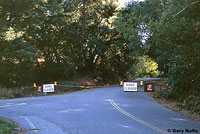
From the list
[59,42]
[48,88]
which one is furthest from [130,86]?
[59,42]

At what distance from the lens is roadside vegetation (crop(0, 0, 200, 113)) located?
13.1 m

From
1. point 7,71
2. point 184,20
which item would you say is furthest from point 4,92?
point 184,20

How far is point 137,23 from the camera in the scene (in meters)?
13.9

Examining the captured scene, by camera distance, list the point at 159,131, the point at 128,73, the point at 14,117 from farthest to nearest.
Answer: the point at 128,73 → the point at 14,117 → the point at 159,131

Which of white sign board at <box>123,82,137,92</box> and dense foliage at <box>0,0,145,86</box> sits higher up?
dense foliage at <box>0,0,145,86</box>

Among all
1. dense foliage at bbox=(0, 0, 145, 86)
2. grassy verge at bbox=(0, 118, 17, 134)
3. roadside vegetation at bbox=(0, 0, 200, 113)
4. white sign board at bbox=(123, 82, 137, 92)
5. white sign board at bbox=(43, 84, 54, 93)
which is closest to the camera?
grassy verge at bbox=(0, 118, 17, 134)

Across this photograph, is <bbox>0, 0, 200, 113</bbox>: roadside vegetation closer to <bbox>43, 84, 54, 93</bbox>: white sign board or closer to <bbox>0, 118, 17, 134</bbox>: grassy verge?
<bbox>43, 84, 54, 93</bbox>: white sign board

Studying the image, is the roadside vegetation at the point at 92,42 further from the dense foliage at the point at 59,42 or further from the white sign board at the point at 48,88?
the white sign board at the point at 48,88

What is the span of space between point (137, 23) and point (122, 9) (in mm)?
26044

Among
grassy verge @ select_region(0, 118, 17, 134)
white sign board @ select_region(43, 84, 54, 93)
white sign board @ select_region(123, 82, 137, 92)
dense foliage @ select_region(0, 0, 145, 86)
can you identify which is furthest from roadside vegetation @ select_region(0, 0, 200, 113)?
grassy verge @ select_region(0, 118, 17, 134)

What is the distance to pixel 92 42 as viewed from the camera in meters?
38.8

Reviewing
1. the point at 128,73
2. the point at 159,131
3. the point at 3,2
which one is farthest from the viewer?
the point at 128,73

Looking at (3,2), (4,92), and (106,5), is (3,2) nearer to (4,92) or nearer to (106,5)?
(4,92)

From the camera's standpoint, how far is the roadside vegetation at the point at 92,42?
42.8ft
